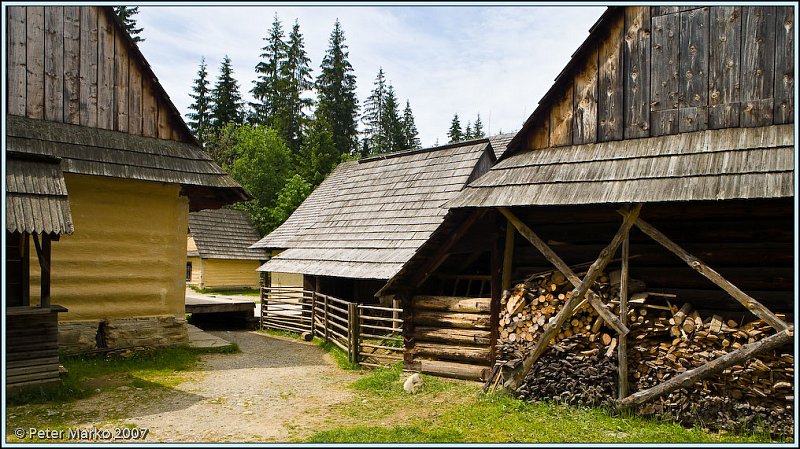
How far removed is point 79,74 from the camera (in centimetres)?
1055

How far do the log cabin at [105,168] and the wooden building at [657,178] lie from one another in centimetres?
558

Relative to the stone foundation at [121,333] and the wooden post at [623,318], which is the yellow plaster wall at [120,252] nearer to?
the stone foundation at [121,333]

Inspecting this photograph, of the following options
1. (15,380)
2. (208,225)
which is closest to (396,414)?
(15,380)

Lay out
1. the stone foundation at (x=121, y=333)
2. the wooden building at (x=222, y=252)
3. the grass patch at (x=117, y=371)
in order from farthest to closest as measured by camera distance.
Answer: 1. the wooden building at (x=222, y=252)
2. the stone foundation at (x=121, y=333)
3. the grass patch at (x=117, y=371)

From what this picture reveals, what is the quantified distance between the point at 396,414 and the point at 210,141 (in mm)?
41542

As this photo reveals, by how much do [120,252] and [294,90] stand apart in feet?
125

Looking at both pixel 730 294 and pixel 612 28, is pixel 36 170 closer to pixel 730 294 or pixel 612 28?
pixel 612 28

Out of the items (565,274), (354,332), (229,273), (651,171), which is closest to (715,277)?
(651,171)

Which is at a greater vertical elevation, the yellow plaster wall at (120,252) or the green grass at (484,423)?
the yellow plaster wall at (120,252)

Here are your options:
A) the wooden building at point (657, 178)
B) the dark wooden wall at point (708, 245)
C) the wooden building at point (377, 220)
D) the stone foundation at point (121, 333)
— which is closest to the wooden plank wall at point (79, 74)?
the stone foundation at point (121, 333)

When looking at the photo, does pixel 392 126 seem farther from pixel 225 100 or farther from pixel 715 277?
pixel 715 277

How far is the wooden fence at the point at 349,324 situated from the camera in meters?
10.8

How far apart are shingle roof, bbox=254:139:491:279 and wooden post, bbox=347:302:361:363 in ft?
3.02

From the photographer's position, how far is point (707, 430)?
20.8 feet
